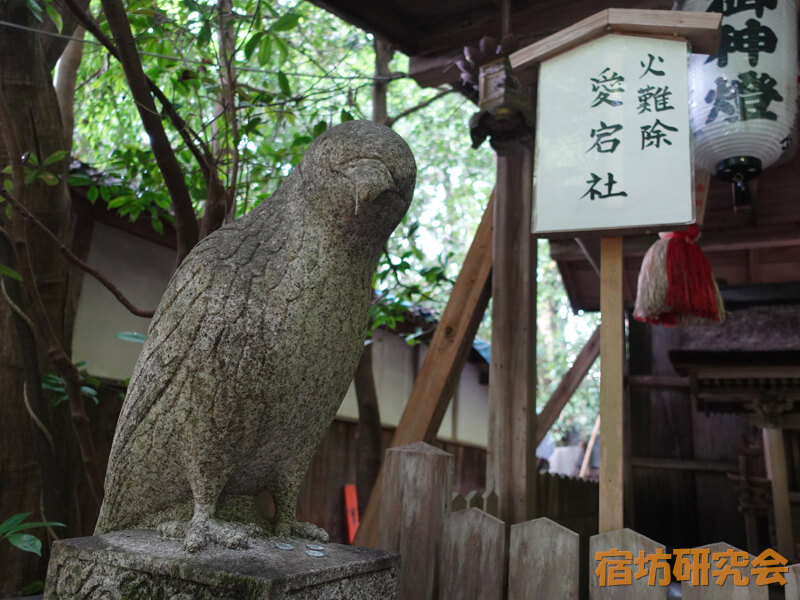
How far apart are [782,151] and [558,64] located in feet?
3.74

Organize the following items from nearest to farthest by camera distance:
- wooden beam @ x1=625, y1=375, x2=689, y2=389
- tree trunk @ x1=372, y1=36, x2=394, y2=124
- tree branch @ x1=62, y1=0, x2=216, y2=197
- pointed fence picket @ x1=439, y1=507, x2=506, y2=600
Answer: pointed fence picket @ x1=439, y1=507, x2=506, y2=600 < tree branch @ x1=62, y1=0, x2=216, y2=197 < tree trunk @ x1=372, y1=36, x2=394, y2=124 < wooden beam @ x1=625, y1=375, x2=689, y2=389

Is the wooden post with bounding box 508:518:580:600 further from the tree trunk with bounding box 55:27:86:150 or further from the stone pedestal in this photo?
the tree trunk with bounding box 55:27:86:150

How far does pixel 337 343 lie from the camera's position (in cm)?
154

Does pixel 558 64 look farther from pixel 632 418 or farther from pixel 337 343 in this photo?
pixel 632 418

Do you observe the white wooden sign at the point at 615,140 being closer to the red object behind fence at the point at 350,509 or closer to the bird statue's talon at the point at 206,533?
the bird statue's talon at the point at 206,533

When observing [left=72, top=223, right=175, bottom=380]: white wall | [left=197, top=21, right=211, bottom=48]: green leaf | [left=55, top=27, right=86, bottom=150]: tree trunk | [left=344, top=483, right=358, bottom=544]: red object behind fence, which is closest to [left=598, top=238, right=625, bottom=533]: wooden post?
[left=197, top=21, right=211, bottom=48]: green leaf

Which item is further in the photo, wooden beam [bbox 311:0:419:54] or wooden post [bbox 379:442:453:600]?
wooden beam [bbox 311:0:419:54]

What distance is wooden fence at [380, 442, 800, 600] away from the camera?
5.44 ft

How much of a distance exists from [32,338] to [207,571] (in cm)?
186

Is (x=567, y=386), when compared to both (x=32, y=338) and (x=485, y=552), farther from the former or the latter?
(x=32, y=338)

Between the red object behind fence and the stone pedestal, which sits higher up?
the stone pedestal

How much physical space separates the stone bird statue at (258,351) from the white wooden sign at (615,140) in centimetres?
77

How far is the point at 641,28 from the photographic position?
2146 mm

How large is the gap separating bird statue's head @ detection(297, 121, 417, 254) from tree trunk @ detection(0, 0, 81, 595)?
1.77m
